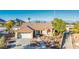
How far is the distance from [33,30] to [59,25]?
0.32 metres

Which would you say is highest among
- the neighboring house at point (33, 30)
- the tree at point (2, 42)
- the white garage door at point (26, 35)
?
the neighboring house at point (33, 30)

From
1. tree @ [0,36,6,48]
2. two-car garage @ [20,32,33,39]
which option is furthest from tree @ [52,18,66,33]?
tree @ [0,36,6,48]

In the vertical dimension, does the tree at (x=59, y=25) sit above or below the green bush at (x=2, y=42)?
above

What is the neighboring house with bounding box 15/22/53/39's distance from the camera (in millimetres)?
2602

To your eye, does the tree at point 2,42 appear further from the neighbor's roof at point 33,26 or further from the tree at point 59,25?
the tree at point 59,25

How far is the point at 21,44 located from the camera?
8.53 feet

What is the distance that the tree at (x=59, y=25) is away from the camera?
2.58 m

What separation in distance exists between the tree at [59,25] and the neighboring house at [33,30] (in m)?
0.06

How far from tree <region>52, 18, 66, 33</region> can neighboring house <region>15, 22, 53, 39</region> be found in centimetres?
6

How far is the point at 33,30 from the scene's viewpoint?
2.62 m

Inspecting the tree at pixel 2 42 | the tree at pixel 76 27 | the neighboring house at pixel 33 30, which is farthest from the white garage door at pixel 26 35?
the tree at pixel 76 27

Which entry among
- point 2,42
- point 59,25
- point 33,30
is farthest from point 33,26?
point 2,42
